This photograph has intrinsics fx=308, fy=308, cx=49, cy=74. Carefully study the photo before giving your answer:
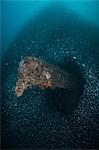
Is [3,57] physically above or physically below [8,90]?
above

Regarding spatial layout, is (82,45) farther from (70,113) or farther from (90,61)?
(70,113)

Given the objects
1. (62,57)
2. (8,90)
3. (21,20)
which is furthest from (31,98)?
(21,20)

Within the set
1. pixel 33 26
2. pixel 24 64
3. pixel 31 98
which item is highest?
pixel 33 26

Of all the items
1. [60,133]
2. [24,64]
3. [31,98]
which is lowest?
[60,133]

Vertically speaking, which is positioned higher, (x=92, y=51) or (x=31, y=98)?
(x=92, y=51)

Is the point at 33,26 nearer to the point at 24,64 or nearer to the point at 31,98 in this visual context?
the point at 24,64

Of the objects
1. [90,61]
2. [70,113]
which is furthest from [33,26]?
[70,113]
